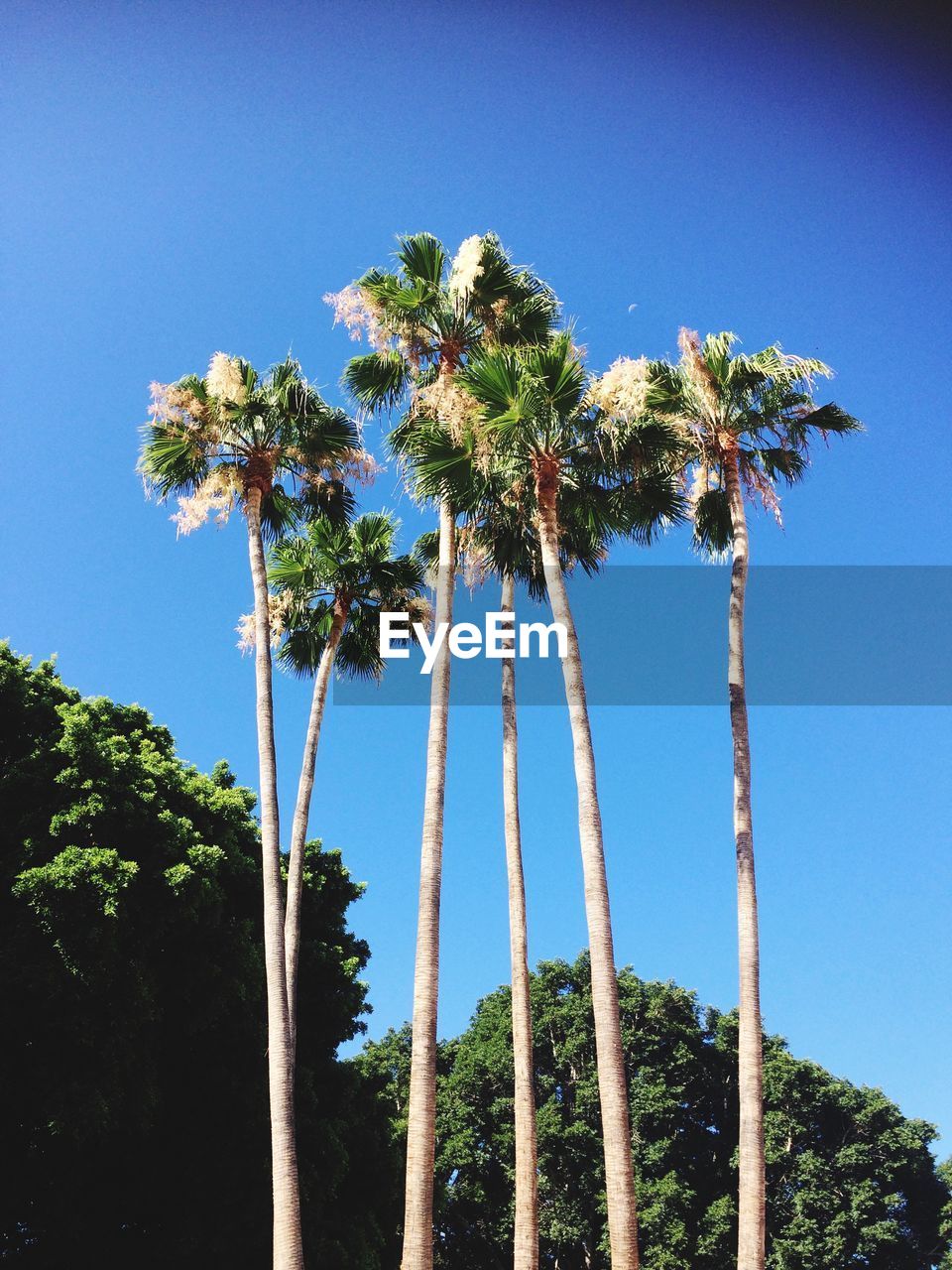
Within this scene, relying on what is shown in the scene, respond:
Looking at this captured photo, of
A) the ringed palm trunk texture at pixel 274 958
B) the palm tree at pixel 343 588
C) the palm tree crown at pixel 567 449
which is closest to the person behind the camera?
→ the ringed palm trunk texture at pixel 274 958

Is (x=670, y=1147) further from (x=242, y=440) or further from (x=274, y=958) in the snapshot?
(x=242, y=440)

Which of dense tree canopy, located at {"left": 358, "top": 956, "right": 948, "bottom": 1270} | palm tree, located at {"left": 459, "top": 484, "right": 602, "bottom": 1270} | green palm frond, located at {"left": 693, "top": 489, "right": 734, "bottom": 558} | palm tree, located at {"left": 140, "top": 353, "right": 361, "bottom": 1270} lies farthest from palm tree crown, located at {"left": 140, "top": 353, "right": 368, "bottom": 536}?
dense tree canopy, located at {"left": 358, "top": 956, "right": 948, "bottom": 1270}

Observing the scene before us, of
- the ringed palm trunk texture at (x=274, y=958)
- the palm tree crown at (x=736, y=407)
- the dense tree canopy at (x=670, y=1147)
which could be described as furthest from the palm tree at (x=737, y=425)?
the dense tree canopy at (x=670, y=1147)

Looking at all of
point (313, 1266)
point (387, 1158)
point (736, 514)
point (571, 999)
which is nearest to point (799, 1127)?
point (571, 999)

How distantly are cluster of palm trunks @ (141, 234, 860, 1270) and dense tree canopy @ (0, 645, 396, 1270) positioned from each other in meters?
2.02

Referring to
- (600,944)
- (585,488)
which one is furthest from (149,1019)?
(585,488)

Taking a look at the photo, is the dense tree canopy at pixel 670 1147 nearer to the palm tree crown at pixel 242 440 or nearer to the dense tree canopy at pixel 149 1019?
the dense tree canopy at pixel 149 1019

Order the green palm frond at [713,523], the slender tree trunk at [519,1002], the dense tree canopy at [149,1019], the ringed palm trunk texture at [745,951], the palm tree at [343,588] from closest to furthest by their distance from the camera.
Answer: the ringed palm trunk texture at [745,951] → the slender tree trunk at [519,1002] → the dense tree canopy at [149,1019] → the green palm frond at [713,523] → the palm tree at [343,588]

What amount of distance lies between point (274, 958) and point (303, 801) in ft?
12.8

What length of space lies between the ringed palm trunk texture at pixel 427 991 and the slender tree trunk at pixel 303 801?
373 cm

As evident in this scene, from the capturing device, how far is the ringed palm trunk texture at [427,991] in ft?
33.2

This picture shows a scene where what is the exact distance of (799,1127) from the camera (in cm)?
3841

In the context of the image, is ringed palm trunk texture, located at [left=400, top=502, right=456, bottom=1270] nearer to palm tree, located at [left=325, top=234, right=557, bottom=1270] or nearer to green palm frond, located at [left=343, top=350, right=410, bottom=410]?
palm tree, located at [left=325, top=234, right=557, bottom=1270]

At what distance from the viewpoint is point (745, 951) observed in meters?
11.4
